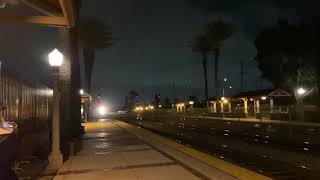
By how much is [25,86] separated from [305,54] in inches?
1908

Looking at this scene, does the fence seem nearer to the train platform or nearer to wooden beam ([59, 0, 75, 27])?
the train platform

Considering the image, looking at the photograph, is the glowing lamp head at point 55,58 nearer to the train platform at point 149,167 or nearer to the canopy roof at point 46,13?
the canopy roof at point 46,13

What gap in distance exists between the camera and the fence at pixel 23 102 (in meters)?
10.7

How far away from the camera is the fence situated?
423 inches

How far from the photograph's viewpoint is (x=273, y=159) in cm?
1545

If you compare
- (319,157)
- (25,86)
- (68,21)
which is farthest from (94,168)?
(319,157)

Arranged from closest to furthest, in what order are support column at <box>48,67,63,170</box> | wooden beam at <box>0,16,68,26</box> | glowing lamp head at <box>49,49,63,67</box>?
wooden beam at <box>0,16,68,26</box> < glowing lamp head at <box>49,49,63,67</box> < support column at <box>48,67,63,170</box>

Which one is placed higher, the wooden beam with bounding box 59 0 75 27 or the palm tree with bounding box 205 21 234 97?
the palm tree with bounding box 205 21 234 97

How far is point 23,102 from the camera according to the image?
1331 centimetres

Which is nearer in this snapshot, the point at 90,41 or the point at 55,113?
the point at 55,113

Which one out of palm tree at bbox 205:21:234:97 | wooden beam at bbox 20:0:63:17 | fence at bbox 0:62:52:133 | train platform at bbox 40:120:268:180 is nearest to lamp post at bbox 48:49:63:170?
train platform at bbox 40:120:268:180

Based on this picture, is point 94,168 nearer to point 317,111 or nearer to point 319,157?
point 319,157

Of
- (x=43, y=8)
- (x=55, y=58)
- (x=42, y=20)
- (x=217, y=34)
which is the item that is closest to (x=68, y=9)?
(x=43, y=8)

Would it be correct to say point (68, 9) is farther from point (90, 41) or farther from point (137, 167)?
point (90, 41)
